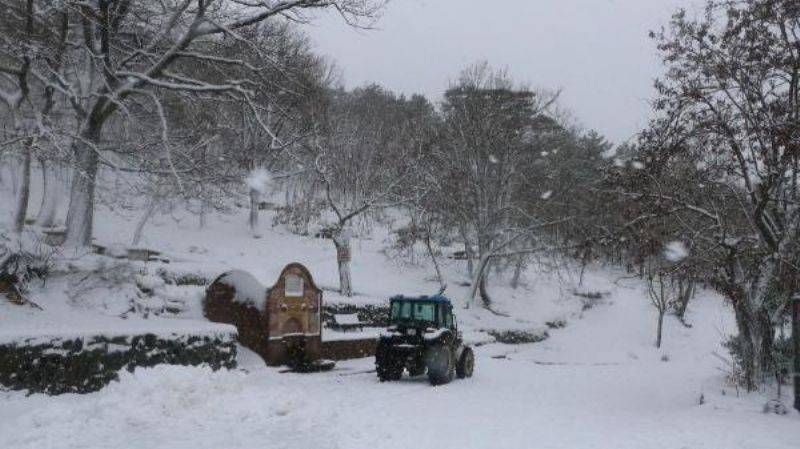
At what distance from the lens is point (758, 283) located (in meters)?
12.6

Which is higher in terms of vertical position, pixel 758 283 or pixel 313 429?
pixel 758 283

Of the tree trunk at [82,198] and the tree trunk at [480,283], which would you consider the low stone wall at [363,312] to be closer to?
the tree trunk at [480,283]

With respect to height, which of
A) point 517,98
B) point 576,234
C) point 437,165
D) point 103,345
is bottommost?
point 103,345

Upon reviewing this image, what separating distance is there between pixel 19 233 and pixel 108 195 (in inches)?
1024

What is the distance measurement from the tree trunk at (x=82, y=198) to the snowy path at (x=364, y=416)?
524 cm

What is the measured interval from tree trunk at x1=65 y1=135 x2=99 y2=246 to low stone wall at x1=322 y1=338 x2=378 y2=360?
261 inches

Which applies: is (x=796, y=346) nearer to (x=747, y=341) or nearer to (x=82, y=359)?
(x=747, y=341)

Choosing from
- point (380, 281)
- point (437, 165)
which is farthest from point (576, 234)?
point (380, 281)

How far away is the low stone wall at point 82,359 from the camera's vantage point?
859cm

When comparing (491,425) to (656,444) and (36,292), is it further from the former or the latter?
(36,292)

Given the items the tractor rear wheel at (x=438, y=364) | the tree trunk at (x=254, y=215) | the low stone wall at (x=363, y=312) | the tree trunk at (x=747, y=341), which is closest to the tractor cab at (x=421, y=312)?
the tractor rear wheel at (x=438, y=364)

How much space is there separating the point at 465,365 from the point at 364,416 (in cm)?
595

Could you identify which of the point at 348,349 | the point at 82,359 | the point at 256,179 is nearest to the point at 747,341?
the point at 348,349

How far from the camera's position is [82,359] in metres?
9.29
